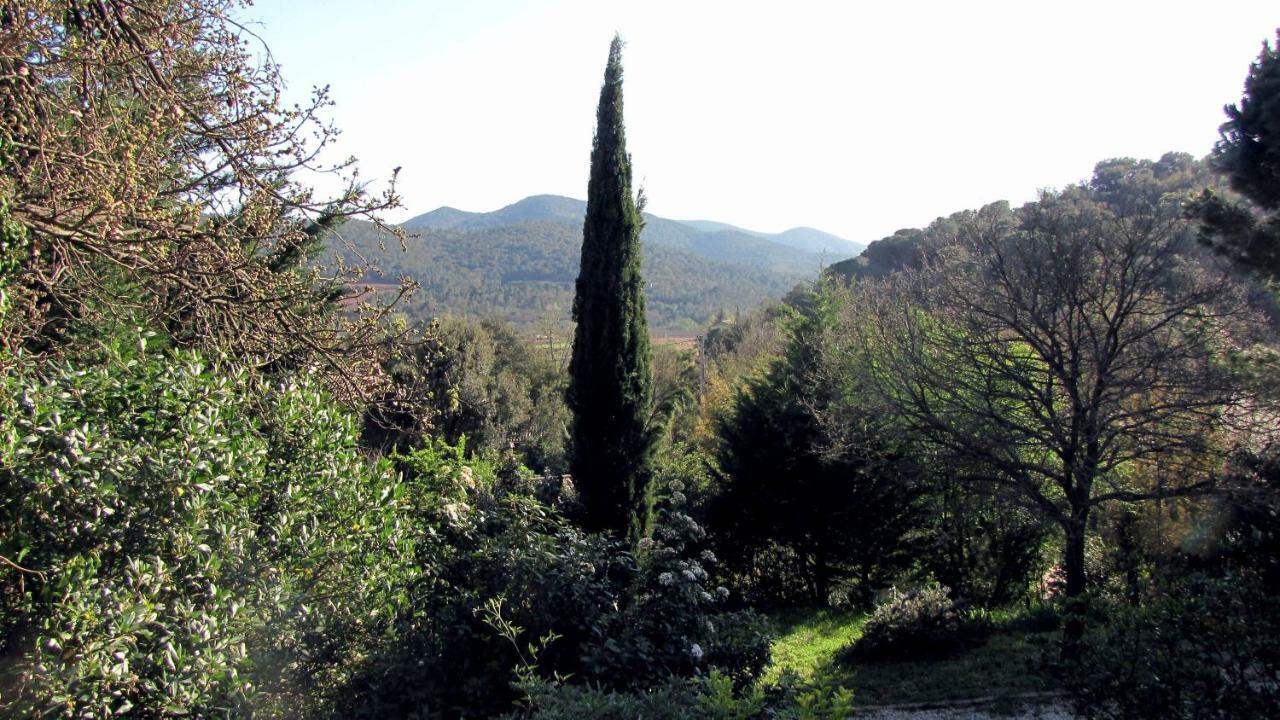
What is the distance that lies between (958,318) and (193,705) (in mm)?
8012

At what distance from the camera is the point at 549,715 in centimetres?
274

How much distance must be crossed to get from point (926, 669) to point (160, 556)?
789 cm

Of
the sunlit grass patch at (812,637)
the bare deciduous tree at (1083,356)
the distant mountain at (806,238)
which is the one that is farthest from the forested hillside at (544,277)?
the distant mountain at (806,238)

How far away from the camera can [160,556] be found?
2.99 m

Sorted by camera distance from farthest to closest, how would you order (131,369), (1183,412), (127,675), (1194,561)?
(1183,412) < (1194,561) < (131,369) < (127,675)

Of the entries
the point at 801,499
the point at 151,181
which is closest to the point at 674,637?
the point at 151,181

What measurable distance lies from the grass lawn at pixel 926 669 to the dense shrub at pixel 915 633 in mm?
171

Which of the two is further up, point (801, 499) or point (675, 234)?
point (675, 234)

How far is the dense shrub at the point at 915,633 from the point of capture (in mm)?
8891

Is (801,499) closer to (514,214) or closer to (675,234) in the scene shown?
(514,214)

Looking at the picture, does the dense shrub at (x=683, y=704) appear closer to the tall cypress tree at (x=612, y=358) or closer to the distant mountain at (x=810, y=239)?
the tall cypress tree at (x=612, y=358)

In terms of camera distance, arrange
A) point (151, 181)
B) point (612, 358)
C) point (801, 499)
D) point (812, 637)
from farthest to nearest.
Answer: point (801, 499) < point (812, 637) < point (612, 358) < point (151, 181)

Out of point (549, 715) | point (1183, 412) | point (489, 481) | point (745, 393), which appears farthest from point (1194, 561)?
point (745, 393)

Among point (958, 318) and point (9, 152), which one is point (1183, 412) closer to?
point (958, 318)
